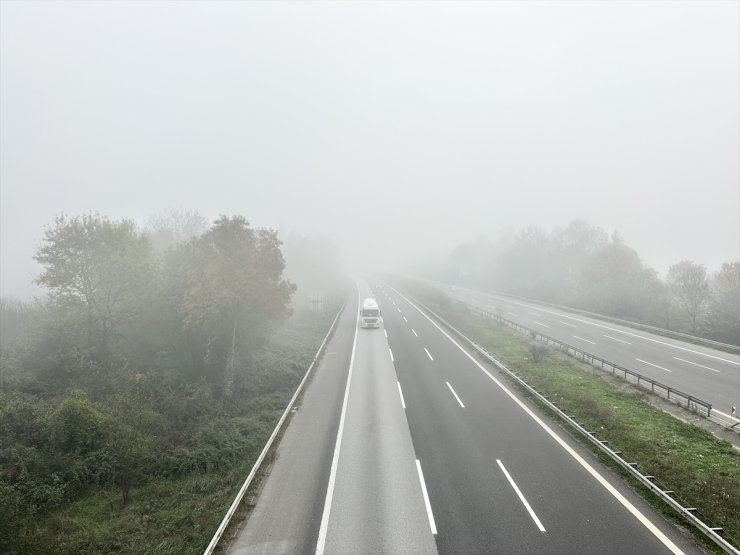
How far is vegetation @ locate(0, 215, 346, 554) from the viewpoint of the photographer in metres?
12.5

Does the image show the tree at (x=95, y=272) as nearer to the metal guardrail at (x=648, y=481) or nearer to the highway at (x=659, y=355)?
the metal guardrail at (x=648, y=481)

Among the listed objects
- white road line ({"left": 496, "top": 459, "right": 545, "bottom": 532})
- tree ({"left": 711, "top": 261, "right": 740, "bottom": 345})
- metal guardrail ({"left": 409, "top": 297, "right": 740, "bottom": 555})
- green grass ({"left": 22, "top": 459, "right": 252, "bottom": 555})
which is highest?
tree ({"left": 711, "top": 261, "right": 740, "bottom": 345})

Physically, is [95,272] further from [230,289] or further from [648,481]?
[648,481]

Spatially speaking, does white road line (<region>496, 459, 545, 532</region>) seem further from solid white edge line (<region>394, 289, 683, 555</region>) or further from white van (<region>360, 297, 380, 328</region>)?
white van (<region>360, 297, 380, 328</region>)

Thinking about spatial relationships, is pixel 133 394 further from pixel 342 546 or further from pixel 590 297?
pixel 590 297

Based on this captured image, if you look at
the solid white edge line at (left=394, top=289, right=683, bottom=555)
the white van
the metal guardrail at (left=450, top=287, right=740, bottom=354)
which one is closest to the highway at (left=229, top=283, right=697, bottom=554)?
the solid white edge line at (left=394, top=289, right=683, bottom=555)

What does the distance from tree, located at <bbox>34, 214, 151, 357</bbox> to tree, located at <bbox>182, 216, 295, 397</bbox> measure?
4546mm

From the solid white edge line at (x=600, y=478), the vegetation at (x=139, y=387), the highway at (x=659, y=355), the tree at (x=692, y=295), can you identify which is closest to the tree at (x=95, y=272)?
the vegetation at (x=139, y=387)

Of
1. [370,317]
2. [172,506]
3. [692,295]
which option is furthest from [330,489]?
[692,295]

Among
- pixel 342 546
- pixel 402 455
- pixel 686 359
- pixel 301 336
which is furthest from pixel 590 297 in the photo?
pixel 342 546

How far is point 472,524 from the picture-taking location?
1051 cm

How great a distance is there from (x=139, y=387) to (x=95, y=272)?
970 cm

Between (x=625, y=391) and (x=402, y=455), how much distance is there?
1526 centimetres

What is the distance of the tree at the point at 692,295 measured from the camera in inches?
1686
